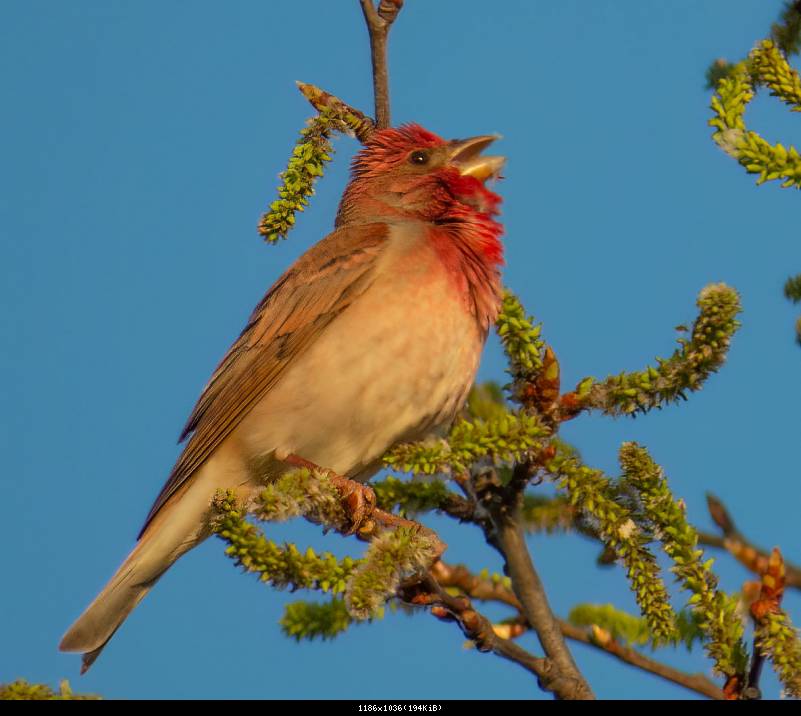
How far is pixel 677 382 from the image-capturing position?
3889 millimetres

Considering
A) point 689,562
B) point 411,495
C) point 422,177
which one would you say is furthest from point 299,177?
point 422,177

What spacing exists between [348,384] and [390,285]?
594 millimetres

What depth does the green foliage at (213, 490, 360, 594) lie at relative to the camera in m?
3.43

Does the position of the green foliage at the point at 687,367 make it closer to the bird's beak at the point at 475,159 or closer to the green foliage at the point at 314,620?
the green foliage at the point at 314,620

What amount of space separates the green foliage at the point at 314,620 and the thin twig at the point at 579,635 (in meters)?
0.66

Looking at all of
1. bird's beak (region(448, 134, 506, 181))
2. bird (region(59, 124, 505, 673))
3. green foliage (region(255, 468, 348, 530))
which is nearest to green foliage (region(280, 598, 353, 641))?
green foliage (region(255, 468, 348, 530))

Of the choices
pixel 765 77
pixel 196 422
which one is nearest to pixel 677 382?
pixel 765 77

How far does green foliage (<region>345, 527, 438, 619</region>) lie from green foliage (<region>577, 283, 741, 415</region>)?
948 millimetres

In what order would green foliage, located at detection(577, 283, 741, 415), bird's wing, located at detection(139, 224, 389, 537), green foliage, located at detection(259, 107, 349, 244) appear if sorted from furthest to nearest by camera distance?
bird's wing, located at detection(139, 224, 389, 537), green foliage, located at detection(259, 107, 349, 244), green foliage, located at detection(577, 283, 741, 415)

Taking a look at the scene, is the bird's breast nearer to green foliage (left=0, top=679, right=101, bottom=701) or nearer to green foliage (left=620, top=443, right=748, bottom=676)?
green foliage (left=620, top=443, right=748, bottom=676)

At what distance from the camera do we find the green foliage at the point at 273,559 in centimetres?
343

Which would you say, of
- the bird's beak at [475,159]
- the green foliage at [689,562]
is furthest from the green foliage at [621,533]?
the bird's beak at [475,159]

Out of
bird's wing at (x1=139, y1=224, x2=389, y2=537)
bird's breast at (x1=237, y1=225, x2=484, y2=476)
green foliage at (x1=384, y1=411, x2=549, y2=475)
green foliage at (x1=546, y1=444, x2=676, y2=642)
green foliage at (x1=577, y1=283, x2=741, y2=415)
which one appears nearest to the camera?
green foliage at (x1=546, y1=444, x2=676, y2=642)

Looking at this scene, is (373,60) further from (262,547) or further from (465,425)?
(262,547)
